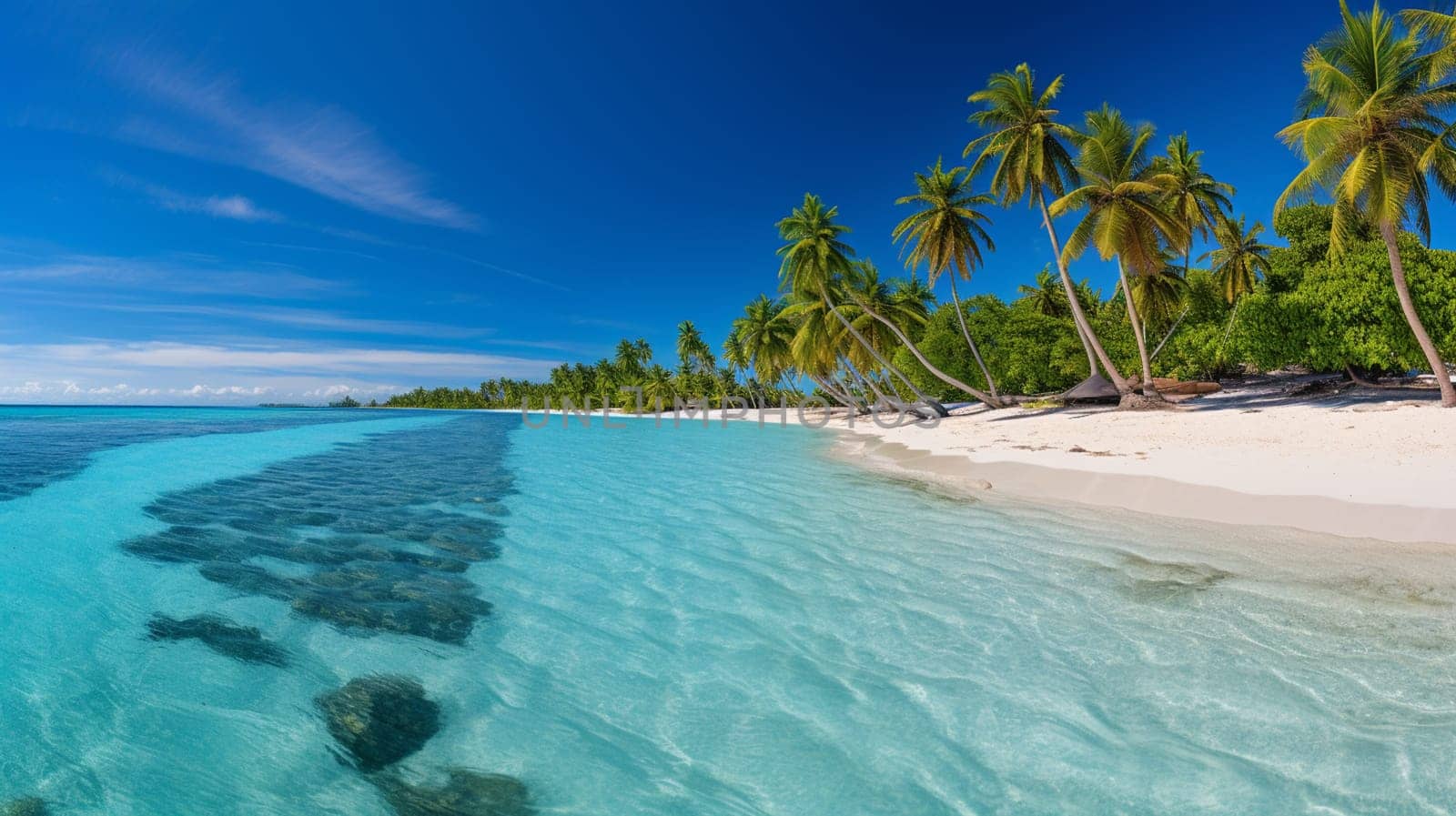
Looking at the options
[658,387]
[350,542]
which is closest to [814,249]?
[350,542]

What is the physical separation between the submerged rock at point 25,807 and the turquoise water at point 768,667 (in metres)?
0.07

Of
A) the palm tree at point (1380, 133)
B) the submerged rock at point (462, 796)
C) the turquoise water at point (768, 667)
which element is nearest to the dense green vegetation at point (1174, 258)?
the palm tree at point (1380, 133)

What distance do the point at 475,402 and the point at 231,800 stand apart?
489 ft

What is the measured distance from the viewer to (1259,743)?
2812mm

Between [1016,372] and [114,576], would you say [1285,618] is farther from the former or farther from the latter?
[1016,372]

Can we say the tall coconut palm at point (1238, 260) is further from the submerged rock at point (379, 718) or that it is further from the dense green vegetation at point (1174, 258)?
the submerged rock at point (379, 718)

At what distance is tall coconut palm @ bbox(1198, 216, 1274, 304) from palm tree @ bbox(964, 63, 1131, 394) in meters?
12.2

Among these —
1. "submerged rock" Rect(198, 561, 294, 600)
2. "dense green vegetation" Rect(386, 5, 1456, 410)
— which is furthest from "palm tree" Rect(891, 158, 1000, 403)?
"submerged rock" Rect(198, 561, 294, 600)

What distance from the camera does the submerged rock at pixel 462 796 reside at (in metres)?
2.47

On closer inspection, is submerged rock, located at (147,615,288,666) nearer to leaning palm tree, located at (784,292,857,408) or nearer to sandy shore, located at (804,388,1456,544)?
sandy shore, located at (804,388,1456,544)

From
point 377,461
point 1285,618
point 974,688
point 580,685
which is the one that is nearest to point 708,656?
point 580,685

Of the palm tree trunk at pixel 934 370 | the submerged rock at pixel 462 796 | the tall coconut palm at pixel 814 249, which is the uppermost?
the tall coconut palm at pixel 814 249

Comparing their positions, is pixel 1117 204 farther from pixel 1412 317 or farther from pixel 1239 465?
pixel 1239 465

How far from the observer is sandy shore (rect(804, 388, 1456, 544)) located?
7.17m
